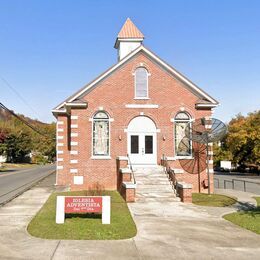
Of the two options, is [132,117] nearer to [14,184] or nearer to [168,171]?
[168,171]

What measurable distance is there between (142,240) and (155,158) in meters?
14.6

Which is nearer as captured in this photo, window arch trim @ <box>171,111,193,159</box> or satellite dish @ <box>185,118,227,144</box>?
satellite dish @ <box>185,118,227,144</box>

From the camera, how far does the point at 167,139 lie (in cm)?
2564

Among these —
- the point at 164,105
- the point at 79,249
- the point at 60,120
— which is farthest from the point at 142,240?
the point at 60,120

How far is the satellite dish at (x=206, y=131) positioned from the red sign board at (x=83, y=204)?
12063mm

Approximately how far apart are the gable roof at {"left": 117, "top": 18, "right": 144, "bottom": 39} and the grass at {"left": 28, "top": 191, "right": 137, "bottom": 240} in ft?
63.2

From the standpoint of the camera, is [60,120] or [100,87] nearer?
[100,87]

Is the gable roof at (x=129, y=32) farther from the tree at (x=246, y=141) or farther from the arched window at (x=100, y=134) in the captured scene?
the tree at (x=246, y=141)

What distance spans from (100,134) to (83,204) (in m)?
12.0

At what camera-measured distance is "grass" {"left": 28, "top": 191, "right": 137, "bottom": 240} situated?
11.4 meters

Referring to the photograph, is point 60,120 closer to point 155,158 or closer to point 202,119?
point 155,158

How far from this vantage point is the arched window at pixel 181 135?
84.6 ft

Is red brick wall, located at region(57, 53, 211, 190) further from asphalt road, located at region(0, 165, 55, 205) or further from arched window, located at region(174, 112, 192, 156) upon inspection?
asphalt road, located at region(0, 165, 55, 205)

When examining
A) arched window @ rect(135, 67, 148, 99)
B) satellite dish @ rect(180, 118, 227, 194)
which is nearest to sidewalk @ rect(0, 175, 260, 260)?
satellite dish @ rect(180, 118, 227, 194)
